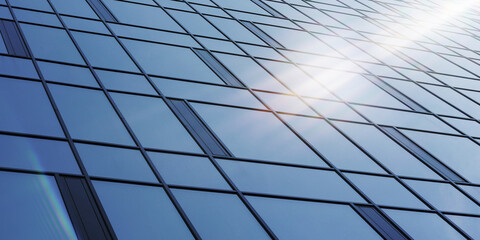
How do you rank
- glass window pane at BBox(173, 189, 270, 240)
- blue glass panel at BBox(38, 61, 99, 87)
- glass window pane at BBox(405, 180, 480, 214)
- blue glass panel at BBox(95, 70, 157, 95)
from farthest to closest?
glass window pane at BBox(405, 180, 480, 214)
blue glass panel at BBox(95, 70, 157, 95)
blue glass panel at BBox(38, 61, 99, 87)
glass window pane at BBox(173, 189, 270, 240)

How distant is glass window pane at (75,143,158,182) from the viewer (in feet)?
30.7

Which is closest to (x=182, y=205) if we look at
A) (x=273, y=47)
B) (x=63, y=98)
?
(x=63, y=98)

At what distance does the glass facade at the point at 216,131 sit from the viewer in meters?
8.94

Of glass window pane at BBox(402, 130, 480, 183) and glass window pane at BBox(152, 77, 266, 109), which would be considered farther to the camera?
glass window pane at BBox(402, 130, 480, 183)

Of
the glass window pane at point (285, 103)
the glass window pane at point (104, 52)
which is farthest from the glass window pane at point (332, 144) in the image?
the glass window pane at point (104, 52)

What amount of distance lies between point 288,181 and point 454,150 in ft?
22.4

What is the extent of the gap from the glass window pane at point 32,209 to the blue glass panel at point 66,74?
11.5 ft

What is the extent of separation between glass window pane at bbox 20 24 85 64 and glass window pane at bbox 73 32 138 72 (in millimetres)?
301

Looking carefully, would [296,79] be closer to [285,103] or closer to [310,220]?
[285,103]

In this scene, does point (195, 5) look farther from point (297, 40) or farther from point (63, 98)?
point (63, 98)

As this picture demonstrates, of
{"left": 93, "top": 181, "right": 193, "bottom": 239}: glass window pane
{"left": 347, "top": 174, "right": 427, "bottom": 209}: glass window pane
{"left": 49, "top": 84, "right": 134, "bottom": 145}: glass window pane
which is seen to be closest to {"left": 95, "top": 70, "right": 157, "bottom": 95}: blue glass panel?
{"left": 49, "top": 84, "right": 134, "bottom": 145}: glass window pane

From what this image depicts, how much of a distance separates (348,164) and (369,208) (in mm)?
1529

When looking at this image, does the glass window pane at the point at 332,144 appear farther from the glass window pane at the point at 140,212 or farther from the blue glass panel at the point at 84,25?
the blue glass panel at the point at 84,25

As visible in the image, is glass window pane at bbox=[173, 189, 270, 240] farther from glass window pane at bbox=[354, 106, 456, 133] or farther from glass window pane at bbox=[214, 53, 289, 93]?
glass window pane at bbox=[354, 106, 456, 133]
